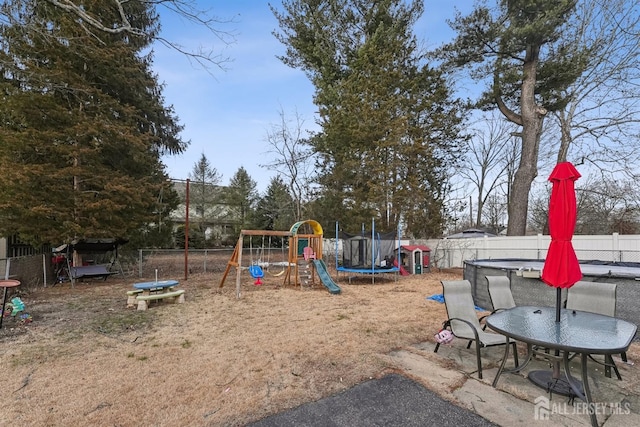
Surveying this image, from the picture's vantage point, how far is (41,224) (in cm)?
897

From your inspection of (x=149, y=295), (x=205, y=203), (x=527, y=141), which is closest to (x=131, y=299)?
(x=149, y=295)

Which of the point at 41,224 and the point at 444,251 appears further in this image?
the point at 444,251

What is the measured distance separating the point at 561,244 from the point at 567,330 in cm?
78

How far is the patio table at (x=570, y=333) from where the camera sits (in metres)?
2.53

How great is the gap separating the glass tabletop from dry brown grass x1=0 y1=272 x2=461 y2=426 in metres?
1.41

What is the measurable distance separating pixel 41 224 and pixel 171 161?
673 cm

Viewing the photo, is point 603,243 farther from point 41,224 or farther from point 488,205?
point 488,205

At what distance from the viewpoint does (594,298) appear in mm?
3893

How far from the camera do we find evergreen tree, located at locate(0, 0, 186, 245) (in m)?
8.58

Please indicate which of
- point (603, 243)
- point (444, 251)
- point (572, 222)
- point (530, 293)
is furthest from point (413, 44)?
point (572, 222)

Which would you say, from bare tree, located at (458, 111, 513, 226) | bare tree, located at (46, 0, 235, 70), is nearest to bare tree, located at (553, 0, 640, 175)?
bare tree, located at (458, 111, 513, 226)

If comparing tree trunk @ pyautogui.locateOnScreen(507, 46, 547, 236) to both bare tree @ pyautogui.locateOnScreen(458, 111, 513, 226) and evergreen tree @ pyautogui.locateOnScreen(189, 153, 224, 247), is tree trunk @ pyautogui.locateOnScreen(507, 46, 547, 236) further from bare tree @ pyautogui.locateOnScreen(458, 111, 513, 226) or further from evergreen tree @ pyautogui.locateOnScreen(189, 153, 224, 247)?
evergreen tree @ pyautogui.locateOnScreen(189, 153, 224, 247)

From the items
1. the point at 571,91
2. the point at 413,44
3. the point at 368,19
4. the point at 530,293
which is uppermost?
the point at 368,19

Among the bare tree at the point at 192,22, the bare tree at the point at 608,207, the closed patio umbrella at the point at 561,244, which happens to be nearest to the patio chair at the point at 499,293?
the closed patio umbrella at the point at 561,244
